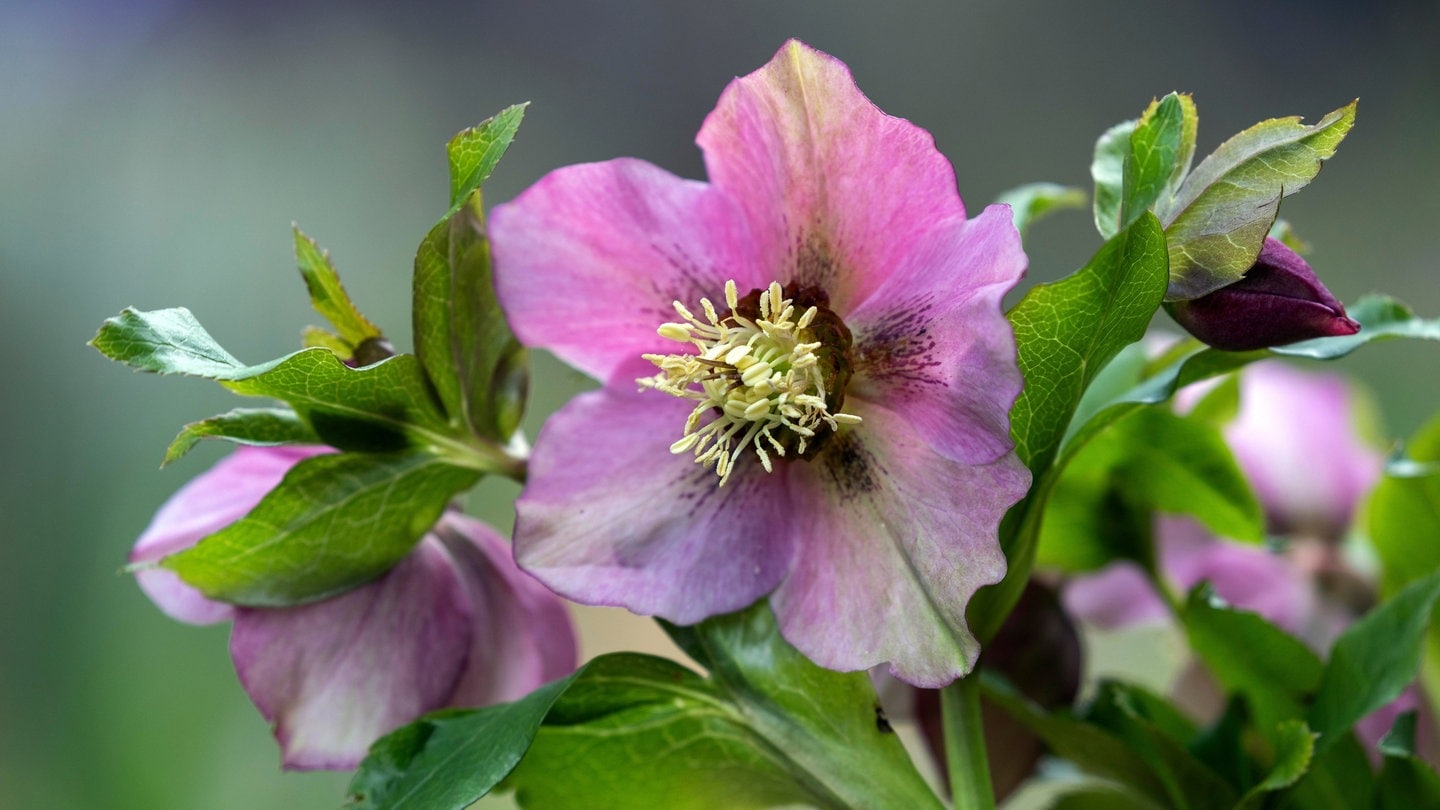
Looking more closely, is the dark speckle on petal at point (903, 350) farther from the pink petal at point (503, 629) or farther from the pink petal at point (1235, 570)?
the pink petal at point (1235, 570)

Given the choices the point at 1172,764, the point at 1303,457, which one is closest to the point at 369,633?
the point at 1172,764

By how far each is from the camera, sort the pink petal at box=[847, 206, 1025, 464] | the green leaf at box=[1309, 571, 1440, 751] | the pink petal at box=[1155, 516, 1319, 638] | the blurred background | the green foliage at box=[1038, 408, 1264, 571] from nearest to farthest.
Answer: the pink petal at box=[847, 206, 1025, 464]
the green leaf at box=[1309, 571, 1440, 751]
the green foliage at box=[1038, 408, 1264, 571]
the pink petal at box=[1155, 516, 1319, 638]
the blurred background

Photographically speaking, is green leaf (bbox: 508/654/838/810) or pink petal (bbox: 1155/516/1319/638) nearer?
green leaf (bbox: 508/654/838/810)

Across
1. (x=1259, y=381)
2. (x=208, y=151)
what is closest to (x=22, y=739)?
(x=208, y=151)

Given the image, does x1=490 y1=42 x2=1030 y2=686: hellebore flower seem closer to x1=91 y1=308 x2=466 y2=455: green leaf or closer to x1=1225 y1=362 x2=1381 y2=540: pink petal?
x1=91 y1=308 x2=466 y2=455: green leaf

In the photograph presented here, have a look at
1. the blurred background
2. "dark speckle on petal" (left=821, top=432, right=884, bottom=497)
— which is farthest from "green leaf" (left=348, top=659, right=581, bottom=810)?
the blurred background

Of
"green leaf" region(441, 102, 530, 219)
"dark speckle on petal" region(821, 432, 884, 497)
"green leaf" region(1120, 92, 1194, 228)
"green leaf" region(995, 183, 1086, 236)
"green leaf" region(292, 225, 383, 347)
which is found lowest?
"green leaf" region(995, 183, 1086, 236)
